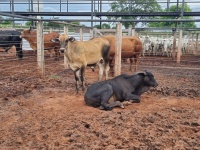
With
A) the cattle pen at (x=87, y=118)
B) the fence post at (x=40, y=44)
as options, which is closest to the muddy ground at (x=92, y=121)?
the cattle pen at (x=87, y=118)

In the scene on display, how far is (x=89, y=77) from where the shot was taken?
9320mm

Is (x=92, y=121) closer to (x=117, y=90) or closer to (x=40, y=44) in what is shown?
(x=117, y=90)

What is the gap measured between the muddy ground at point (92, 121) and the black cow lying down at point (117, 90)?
0.18m

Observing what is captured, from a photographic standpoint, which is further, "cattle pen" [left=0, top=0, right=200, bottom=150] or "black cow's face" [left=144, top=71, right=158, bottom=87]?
"black cow's face" [left=144, top=71, right=158, bottom=87]

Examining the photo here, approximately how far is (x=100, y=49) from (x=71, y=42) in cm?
107

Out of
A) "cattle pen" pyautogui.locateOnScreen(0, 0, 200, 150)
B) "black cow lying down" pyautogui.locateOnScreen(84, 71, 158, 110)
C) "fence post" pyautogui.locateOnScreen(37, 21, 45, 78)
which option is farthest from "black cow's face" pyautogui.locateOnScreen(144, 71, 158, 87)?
"fence post" pyautogui.locateOnScreen(37, 21, 45, 78)

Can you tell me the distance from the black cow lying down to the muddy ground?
7.0 inches

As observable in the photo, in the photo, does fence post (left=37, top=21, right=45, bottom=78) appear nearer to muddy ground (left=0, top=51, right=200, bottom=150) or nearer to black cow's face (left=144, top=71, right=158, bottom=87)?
muddy ground (left=0, top=51, right=200, bottom=150)

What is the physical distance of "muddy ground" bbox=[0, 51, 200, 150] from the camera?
385 centimetres

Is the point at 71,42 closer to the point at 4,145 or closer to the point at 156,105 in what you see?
the point at 156,105

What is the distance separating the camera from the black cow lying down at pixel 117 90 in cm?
559

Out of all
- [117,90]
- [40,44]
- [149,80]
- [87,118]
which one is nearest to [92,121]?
[87,118]

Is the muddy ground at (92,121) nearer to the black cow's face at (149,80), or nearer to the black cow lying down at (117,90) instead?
the black cow lying down at (117,90)

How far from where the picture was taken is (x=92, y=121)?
4672mm
